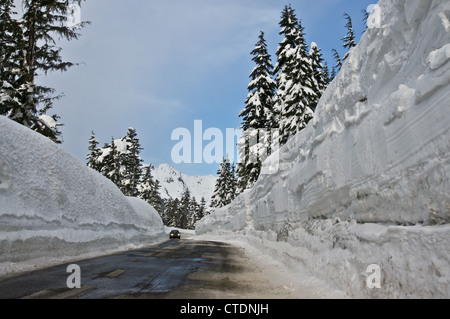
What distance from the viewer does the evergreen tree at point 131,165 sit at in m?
51.3

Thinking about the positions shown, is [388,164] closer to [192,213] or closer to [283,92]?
[283,92]

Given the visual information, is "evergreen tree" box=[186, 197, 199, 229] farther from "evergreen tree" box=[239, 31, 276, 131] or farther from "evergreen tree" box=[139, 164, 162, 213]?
"evergreen tree" box=[239, 31, 276, 131]

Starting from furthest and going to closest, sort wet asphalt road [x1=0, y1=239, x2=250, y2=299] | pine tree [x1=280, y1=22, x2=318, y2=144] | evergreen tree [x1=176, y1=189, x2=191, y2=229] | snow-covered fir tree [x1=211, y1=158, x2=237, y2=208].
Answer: evergreen tree [x1=176, y1=189, x2=191, y2=229]
snow-covered fir tree [x1=211, y1=158, x2=237, y2=208]
pine tree [x1=280, y1=22, x2=318, y2=144]
wet asphalt road [x1=0, y1=239, x2=250, y2=299]

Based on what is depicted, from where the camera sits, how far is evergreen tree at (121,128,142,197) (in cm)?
5134

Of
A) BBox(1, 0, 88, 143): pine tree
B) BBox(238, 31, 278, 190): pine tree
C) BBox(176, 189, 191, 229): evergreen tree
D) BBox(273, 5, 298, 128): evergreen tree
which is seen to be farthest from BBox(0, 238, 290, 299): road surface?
BBox(176, 189, 191, 229): evergreen tree

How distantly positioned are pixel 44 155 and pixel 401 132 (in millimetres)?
11531

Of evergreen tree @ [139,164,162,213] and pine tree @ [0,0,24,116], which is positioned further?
evergreen tree @ [139,164,162,213]

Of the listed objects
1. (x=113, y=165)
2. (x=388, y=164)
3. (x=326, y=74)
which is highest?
(x=326, y=74)

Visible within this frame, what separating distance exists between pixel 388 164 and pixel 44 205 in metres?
10.4

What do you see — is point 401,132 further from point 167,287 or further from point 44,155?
point 44,155

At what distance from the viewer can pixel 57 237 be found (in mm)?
10805

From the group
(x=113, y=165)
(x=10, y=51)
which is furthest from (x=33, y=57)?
(x=113, y=165)

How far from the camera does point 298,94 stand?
85.1ft

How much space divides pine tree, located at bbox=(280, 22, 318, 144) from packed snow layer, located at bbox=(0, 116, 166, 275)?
1566cm
